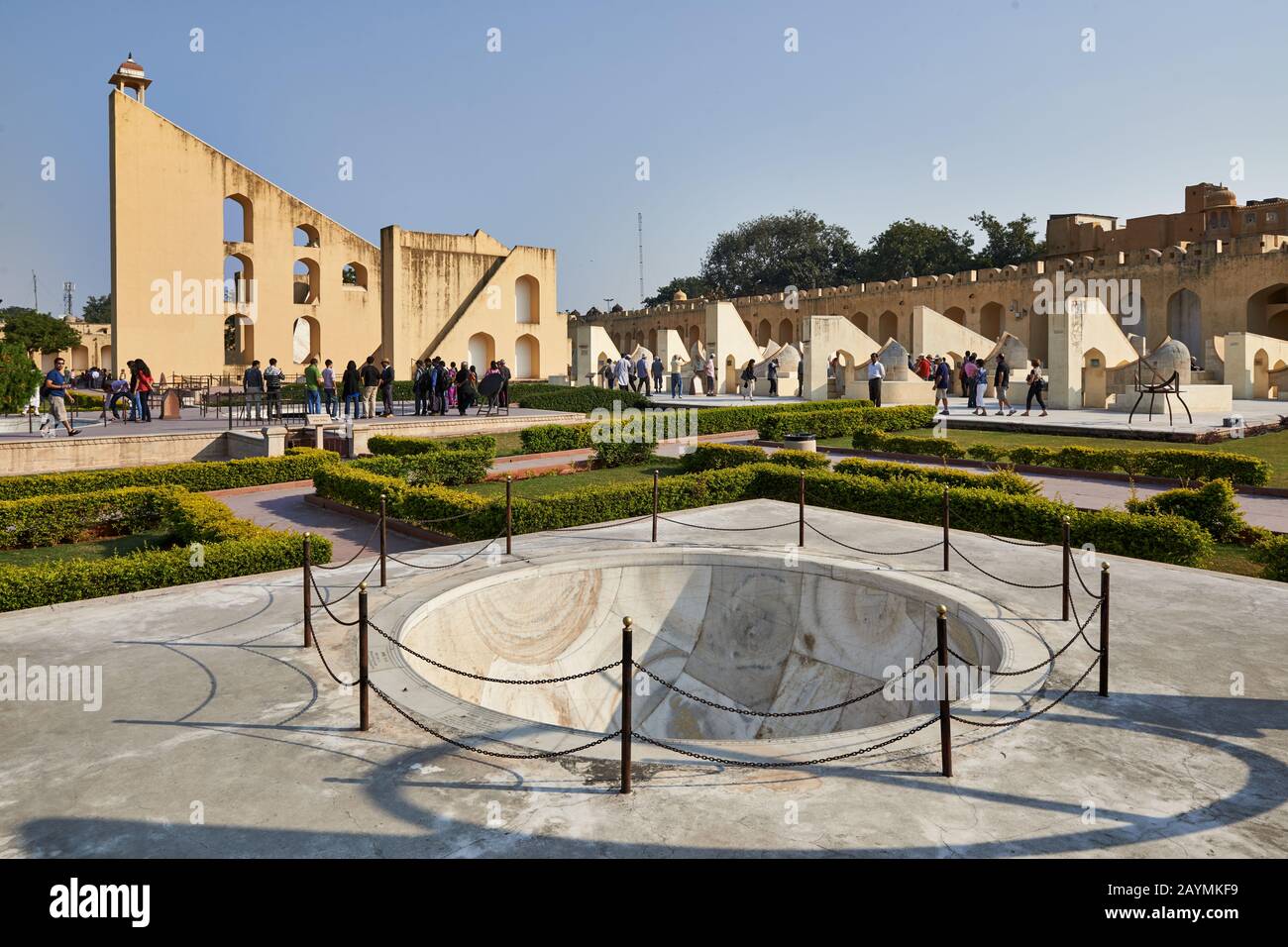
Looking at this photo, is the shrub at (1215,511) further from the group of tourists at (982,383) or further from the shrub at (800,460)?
the group of tourists at (982,383)

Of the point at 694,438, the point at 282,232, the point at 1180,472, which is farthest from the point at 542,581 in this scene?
the point at 282,232

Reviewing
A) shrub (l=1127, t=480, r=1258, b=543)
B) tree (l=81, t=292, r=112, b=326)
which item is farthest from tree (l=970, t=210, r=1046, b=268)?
tree (l=81, t=292, r=112, b=326)

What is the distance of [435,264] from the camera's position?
94.5ft

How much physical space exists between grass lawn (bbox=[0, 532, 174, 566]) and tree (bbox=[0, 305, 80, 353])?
134ft

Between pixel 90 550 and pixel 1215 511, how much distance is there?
399 inches

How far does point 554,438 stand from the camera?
51.5 feet

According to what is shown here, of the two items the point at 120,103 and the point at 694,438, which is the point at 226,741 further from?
the point at 120,103

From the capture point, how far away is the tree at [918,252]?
5038 cm

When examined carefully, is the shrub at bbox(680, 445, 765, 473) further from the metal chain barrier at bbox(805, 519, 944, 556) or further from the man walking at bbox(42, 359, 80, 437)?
the man walking at bbox(42, 359, 80, 437)

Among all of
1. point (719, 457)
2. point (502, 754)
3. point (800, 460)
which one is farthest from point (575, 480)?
point (502, 754)

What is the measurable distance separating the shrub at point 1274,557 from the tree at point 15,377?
16955 mm

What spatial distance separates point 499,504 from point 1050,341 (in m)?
16.0

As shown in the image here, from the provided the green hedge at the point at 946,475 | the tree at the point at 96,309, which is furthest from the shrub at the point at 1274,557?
the tree at the point at 96,309

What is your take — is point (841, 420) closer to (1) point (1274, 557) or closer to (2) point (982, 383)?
(2) point (982, 383)
